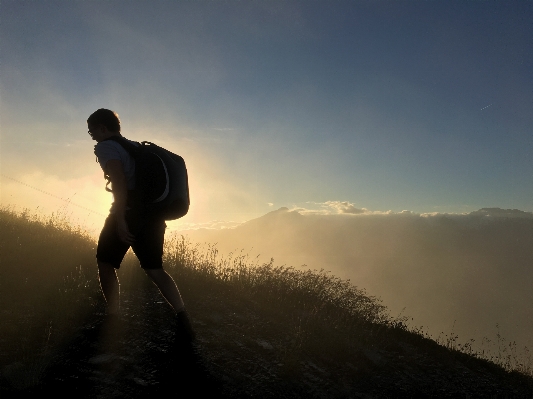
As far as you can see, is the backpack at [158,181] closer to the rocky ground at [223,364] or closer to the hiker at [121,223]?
the hiker at [121,223]

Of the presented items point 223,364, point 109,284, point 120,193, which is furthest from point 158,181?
point 223,364

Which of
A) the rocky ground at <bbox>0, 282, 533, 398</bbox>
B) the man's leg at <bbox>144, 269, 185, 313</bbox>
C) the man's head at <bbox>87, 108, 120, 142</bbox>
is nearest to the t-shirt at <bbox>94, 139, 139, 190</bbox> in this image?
the man's head at <bbox>87, 108, 120, 142</bbox>

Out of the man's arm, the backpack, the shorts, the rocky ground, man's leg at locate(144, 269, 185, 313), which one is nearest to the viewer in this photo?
the rocky ground

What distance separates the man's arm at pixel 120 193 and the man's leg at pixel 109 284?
0.54 metres

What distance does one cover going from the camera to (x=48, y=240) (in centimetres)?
588

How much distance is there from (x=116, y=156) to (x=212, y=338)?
6.99 ft

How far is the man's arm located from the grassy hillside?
1069 mm

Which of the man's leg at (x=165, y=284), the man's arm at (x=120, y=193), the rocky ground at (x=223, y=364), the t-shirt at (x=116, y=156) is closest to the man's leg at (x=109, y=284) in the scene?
the rocky ground at (x=223, y=364)

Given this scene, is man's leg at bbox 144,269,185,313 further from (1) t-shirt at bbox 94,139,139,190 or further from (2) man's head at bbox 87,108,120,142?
(2) man's head at bbox 87,108,120,142

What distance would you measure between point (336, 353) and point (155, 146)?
3.21 metres

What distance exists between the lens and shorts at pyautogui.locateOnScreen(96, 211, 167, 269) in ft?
10.1

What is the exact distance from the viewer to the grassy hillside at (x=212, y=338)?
9.36 ft

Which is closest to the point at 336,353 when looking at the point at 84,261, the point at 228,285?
the point at 228,285

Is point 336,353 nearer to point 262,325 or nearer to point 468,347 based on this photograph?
point 262,325
